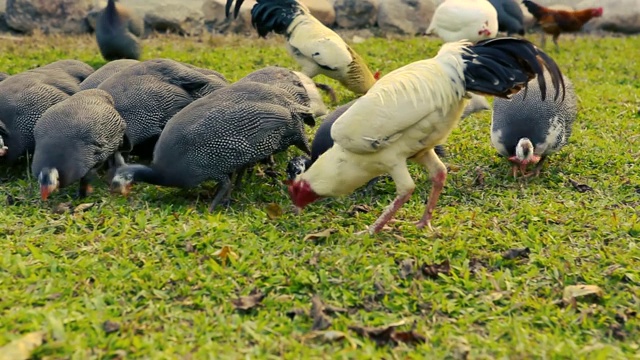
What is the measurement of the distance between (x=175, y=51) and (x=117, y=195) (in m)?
5.36

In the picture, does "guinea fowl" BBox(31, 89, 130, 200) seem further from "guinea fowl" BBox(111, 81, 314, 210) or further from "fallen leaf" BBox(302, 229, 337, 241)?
"fallen leaf" BBox(302, 229, 337, 241)

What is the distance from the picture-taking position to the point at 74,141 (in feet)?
16.5

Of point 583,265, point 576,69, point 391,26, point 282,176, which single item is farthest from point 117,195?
point 391,26

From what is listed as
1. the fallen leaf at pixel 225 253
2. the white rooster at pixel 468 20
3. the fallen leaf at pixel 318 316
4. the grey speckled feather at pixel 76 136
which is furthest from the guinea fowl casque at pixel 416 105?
the white rooster at pixel 468 20

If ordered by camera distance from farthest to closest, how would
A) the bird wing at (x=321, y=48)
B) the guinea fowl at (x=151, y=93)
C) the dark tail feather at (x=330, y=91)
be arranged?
the dark tail feather at (x=330, y=91)
the bird wing at (x=321, y=48)
the guinea fowl at (x=151, y=93)

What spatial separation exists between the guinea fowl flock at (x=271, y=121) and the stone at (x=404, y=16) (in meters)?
5.65

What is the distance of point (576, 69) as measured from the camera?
965 centimetres

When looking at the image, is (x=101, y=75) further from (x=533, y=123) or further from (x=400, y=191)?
(x=533, y=123)

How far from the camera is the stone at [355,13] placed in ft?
39.6

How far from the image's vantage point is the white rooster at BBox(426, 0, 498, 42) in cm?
909

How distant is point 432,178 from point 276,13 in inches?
144

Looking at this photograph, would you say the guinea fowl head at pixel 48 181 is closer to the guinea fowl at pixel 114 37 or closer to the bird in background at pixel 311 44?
the bird in background at pixel 311 44

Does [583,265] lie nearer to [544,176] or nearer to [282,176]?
[544,176]

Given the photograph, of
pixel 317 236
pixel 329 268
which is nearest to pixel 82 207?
pixel 317 236
